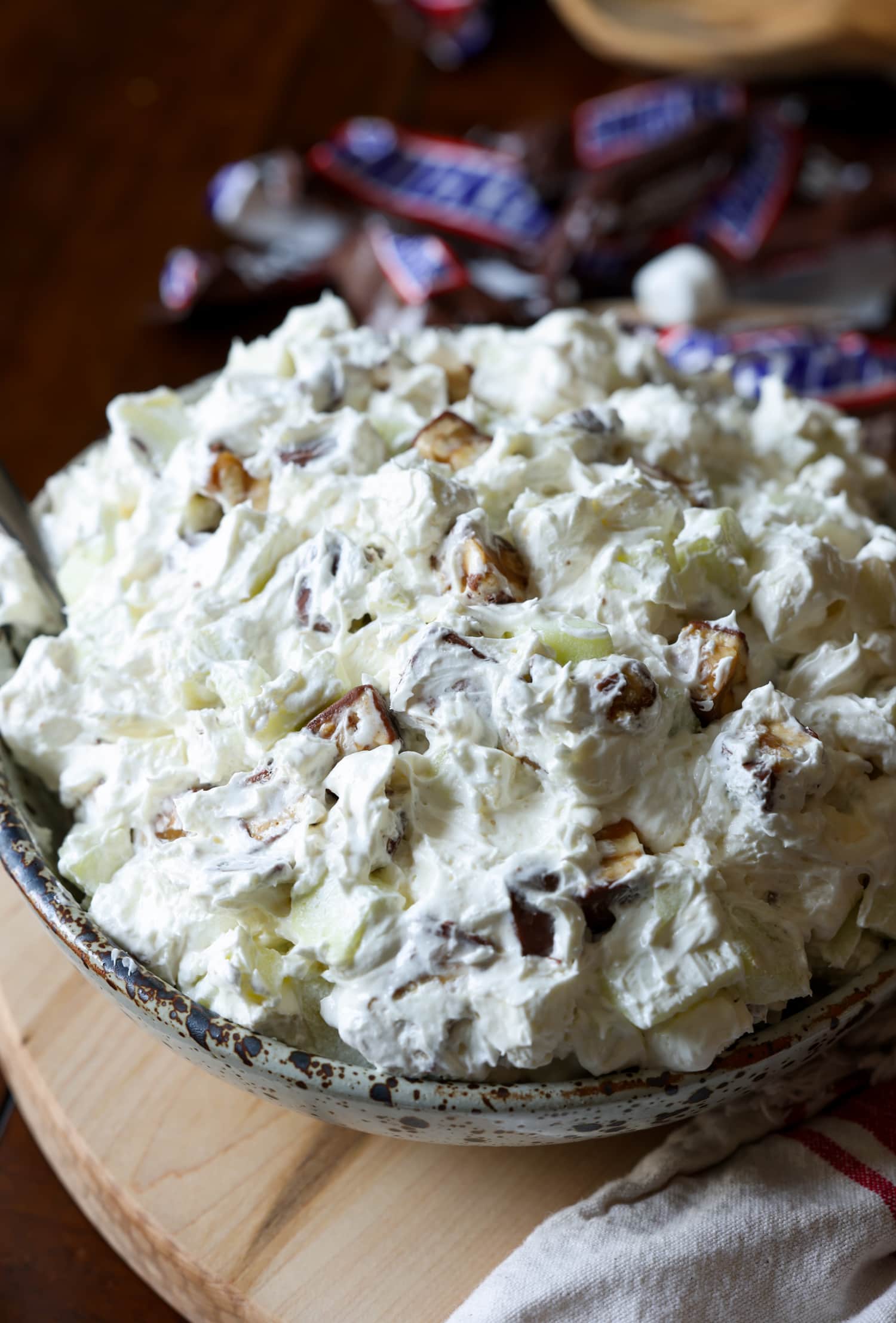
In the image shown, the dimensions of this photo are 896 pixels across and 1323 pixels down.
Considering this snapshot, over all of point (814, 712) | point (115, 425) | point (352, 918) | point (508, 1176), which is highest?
point (115, 425)

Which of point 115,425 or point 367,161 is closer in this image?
point 115,425

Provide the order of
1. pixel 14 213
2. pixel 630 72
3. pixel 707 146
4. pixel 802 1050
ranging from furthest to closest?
pixel 630 72
pixel 14 213
pixel 707 146
pixel 802 1050

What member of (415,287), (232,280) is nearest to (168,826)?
(415,287)

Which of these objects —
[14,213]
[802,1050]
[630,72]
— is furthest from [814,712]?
[630,72]

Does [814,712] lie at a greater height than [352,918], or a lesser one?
lesser

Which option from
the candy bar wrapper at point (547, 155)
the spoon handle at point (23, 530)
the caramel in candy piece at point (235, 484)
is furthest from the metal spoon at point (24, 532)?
the candy bar wrapper at point (547, 155)

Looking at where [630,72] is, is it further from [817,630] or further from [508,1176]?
[508,1176]
